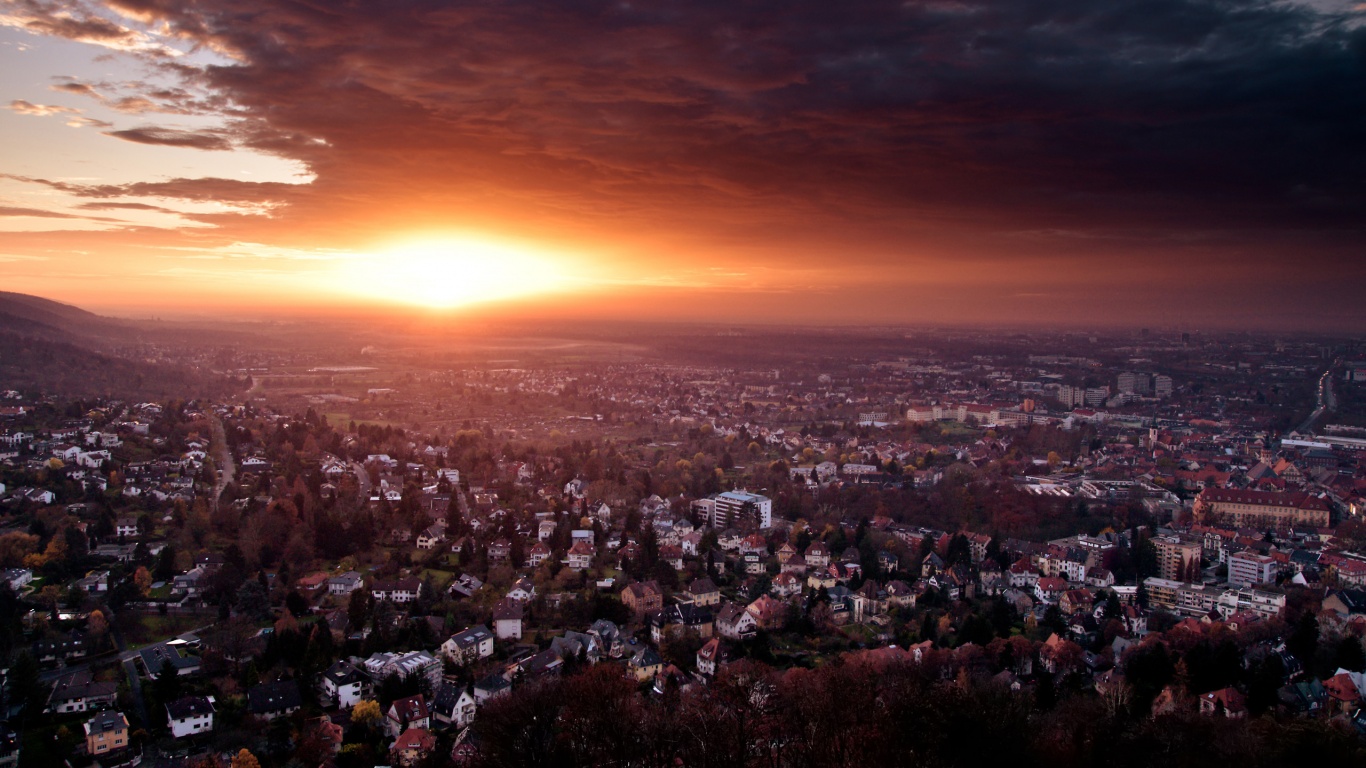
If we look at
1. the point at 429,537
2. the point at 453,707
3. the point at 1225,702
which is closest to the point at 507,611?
the point at 453,707

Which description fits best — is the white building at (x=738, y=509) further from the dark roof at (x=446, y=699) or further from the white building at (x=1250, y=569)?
the dark roof at (x=446, y=699)

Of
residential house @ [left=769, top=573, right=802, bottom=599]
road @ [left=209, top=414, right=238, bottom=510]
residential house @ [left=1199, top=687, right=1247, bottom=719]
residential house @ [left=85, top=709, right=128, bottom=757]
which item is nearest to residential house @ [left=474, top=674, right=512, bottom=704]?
residential house @ [left=85, top=709, right=128, bottom=757]

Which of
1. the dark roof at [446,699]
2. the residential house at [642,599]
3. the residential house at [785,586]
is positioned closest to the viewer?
the dark roof at [446,699]

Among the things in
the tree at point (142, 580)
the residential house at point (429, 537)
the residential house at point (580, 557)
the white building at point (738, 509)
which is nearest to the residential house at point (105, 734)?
the tree at point (142, 580)

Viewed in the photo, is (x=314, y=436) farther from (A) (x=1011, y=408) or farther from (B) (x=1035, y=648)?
(A) (x=1011, y=408)

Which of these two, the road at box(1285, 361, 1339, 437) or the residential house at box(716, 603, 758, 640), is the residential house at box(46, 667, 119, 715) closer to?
the residential house at box(716, 603, 758, 640)

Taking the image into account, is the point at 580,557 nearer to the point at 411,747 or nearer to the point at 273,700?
the point at 273,700

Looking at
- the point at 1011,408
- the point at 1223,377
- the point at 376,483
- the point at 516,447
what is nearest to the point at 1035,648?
the point at 376,483
